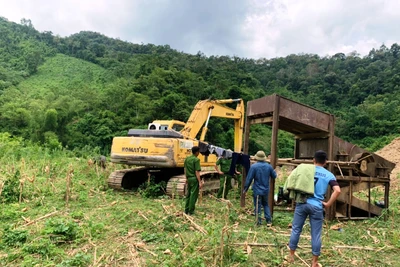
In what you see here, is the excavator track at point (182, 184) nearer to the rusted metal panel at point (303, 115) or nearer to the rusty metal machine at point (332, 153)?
the rusty metal machine at point (332, 153)

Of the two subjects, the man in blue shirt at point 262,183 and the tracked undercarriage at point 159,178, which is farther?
the tracked undercarriage at point 159,178

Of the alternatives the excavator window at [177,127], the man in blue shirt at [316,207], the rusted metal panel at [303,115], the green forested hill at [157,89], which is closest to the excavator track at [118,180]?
the excavator window at [177,127]

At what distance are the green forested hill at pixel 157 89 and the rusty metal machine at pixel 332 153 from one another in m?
19.8

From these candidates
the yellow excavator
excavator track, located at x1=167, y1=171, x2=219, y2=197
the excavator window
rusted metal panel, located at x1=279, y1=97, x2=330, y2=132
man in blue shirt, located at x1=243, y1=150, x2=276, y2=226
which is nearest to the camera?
man in blue shirt, located at x1=243, y1=150, x2=276, y2=226

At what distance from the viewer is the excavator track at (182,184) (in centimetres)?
1030

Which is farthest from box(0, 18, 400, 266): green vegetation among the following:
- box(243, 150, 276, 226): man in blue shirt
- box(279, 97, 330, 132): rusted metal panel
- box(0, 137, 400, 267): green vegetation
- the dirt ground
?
the dirt ground

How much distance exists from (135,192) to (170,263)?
23.2 ft

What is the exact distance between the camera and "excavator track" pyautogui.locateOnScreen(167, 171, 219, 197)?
10295 millimetres

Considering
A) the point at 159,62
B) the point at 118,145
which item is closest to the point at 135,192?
the point at 118,145

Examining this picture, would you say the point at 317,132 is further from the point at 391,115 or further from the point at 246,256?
the point at 391,115

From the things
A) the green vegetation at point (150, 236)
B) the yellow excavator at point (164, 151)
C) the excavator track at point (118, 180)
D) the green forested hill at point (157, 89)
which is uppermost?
the green forested hill at point (157, 89)

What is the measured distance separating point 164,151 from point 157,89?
30.6 metres

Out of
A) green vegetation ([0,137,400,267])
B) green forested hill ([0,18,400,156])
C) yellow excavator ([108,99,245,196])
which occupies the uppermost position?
green forested hill ([0,18,400,156])

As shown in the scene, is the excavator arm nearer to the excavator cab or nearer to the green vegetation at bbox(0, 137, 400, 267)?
the excavator cab
